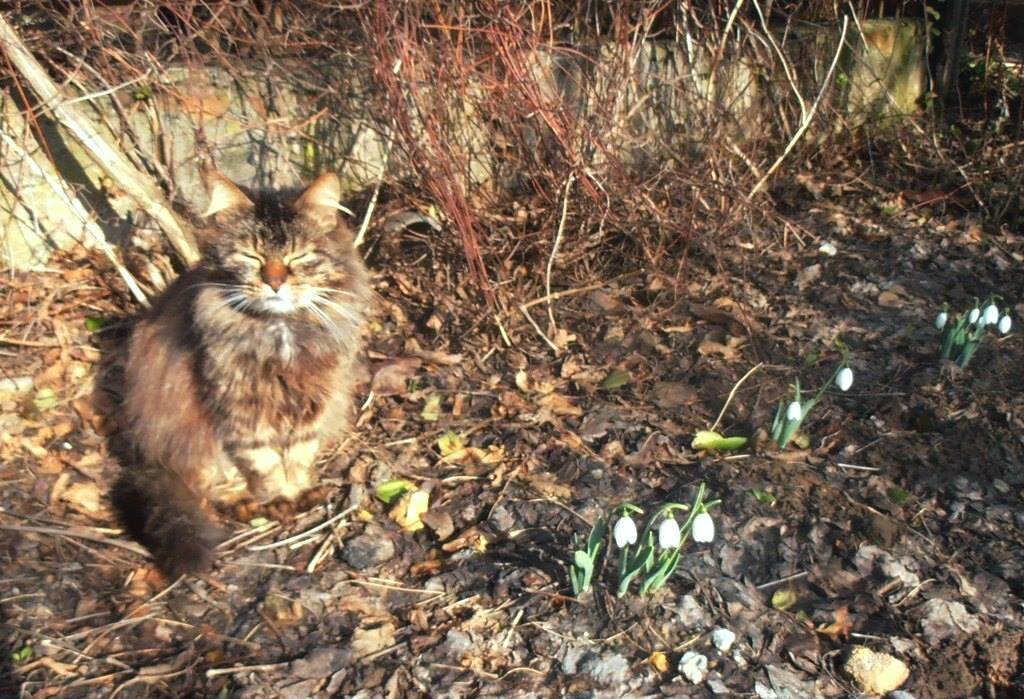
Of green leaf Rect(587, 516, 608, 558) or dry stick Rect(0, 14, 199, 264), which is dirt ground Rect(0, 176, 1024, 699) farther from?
dry stick Rect(0, 14, 199, 264)

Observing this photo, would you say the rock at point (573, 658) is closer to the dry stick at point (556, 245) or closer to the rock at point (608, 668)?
the rock at point (608, 668)

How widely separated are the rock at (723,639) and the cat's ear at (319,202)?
1.96 meters

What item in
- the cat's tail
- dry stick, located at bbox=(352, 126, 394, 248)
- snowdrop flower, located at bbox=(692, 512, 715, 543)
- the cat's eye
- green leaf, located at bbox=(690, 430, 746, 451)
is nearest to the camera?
snowdrop flower, located at bbox=(692, 512, 715, 543)

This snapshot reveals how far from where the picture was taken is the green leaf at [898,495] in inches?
138

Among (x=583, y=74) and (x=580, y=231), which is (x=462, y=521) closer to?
(x=580, y=231)

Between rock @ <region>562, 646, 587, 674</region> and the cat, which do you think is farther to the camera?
the cat

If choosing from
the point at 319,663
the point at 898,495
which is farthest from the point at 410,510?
the point at 898,495

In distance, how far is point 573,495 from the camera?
362cm

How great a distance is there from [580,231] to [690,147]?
3.03ft

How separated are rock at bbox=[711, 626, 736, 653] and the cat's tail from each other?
5.67ft

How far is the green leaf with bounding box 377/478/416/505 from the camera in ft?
12.2

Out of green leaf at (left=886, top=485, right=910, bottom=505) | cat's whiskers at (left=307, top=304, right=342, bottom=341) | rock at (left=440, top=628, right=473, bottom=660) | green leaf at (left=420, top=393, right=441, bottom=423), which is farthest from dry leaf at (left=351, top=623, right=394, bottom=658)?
green leaf at (left=886, top=485, right=910, bottom=505)

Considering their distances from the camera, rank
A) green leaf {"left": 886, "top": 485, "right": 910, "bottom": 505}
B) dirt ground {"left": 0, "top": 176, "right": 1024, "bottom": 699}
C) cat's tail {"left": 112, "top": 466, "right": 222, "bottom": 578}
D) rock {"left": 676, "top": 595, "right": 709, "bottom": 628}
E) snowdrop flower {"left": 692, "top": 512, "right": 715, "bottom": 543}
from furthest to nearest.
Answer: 1. green leaf {"left": 886, "top": 485, "right": 910, "bottom": 505}
2. cat's tail {"left": 112, "top": 466, "right": 222, "bottom": 578}
3. rock {"left": 676, "top": 595, "right": 709, "bottom": 628}
4. dirt ground {"left": 0, "top": 176, "right": 1024, "bottom": 699}
5. snowdrop flower {"left": 692, "top": 512, "right": 715, "bottom": 543}

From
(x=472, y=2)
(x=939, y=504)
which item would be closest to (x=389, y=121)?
(x=472, y=2)
